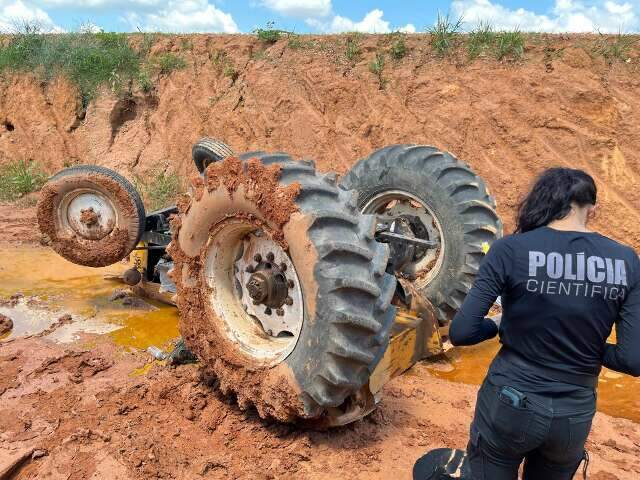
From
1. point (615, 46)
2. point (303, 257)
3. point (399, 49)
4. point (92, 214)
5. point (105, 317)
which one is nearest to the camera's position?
point (303, 257)

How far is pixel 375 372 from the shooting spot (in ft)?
11.1

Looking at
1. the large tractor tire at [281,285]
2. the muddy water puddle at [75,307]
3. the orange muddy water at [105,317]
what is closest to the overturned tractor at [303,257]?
the large tractor tire at [281,285]

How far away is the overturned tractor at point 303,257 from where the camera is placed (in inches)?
118

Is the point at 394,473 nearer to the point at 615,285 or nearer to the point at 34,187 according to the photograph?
the point at 615,285

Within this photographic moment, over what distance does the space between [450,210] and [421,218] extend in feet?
1.37

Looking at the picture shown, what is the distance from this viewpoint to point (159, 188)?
11.8m

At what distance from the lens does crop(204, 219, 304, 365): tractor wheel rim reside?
137 inches

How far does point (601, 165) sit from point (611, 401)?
231 inches

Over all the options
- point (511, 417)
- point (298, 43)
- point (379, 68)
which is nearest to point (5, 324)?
point (511, 417)

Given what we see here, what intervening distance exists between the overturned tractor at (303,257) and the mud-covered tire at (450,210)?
0.01 meters

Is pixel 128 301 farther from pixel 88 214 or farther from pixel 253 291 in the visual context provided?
pixel 253 291

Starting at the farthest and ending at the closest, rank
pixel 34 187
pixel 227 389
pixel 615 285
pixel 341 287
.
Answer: pixel 34 187 < pixel 227 389 < pixel 341 287 < pixel 615 285

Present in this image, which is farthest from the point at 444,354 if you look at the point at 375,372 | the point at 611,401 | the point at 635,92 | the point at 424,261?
the point at 635,92

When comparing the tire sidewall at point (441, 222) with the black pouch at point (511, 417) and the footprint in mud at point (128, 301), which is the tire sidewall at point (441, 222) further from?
the footprint in mud at point (128, 301)
